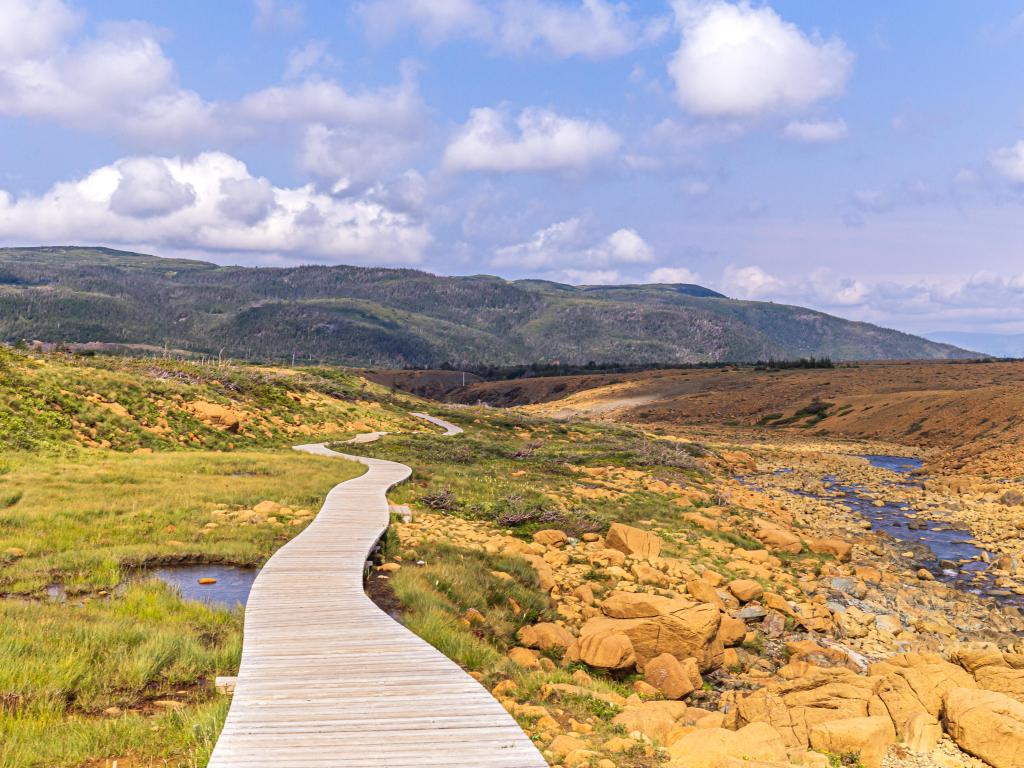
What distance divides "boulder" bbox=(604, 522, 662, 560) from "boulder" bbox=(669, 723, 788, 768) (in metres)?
9.56

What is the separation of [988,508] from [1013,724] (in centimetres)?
2471

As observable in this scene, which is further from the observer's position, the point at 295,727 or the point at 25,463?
the point at 25,463

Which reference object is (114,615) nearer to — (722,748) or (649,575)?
(722,748)

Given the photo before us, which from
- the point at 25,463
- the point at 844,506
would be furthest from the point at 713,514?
the point at 25,463

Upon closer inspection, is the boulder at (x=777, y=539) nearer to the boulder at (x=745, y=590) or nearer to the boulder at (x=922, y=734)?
the boulder at (x=745, y=590)

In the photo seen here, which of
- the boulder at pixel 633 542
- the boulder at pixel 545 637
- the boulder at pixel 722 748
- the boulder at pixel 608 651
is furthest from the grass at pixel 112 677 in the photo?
the boulder at pixel 633 542

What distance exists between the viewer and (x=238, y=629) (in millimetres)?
9156

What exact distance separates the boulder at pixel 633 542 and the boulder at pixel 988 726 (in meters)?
8.66

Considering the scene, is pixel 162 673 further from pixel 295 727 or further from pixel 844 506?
pixel 844 506

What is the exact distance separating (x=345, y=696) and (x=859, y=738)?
222 inches

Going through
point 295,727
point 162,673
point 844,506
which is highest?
point 295,727

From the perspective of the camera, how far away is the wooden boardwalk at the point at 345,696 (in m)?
5.55

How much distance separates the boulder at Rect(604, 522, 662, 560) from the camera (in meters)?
16.4

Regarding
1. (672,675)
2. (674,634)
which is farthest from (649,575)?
(672,675)
